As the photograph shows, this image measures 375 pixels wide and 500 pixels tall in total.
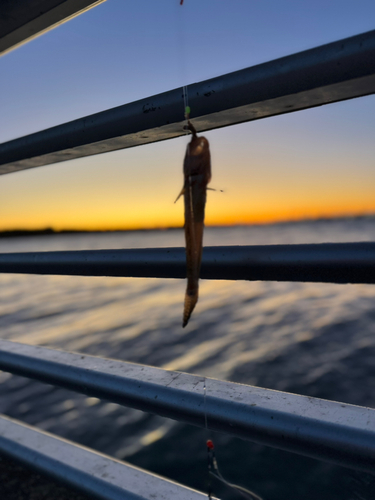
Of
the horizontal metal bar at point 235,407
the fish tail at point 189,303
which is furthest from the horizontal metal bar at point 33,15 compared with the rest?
the horizontal metal bar at point 235,407

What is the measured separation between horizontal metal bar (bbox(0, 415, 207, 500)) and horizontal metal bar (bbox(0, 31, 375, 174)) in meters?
0.90

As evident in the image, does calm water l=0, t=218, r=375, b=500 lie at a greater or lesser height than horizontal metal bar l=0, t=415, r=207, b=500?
lesser

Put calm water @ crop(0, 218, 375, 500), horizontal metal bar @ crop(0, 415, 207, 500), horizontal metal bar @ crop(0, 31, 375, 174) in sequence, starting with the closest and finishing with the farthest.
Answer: horizontal metal bar @ crop(0, 31, 375, 174) → horizontal metal bar @ crop(0, 415, 207, 500) → calm water @ crop(0, 218, 375, 500)

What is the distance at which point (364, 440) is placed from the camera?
610 mm

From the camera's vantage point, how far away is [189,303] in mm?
591

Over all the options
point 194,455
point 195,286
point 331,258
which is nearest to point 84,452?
point 195,286

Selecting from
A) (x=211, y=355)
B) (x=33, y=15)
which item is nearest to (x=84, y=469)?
(x=33, y=15)

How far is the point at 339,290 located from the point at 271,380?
23.9ft

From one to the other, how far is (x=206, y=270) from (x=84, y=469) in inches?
30.0

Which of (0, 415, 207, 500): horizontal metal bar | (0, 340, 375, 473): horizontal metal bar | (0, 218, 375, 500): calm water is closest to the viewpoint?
(0, 340, 375, 473): horizontal metal bar

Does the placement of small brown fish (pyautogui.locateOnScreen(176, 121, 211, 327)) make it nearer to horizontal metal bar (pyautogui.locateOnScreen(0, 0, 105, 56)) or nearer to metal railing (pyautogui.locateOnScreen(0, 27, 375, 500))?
metal railing (pyautogui.locateOnScreen(0, 27, 375, 500))

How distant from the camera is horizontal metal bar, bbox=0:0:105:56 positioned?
3.08ft

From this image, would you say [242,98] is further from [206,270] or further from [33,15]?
[33,15]

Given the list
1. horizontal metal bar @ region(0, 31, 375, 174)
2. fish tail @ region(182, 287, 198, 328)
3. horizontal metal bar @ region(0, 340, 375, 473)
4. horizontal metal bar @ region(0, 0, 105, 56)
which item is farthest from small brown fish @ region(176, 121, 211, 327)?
horizontal metal bar @ region(0, 0, 105, 56)
